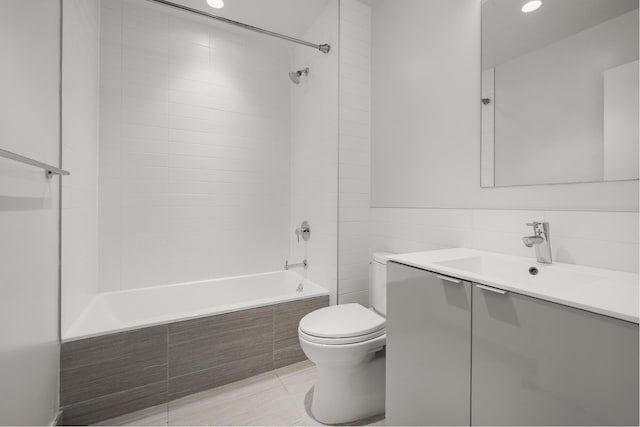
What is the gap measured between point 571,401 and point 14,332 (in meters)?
1.65

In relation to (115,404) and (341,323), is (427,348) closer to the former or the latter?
(341,323)

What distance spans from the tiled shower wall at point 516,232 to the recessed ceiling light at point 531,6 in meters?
0.91

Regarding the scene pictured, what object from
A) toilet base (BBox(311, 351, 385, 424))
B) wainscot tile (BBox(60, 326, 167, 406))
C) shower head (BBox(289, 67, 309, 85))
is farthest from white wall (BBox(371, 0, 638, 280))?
wainscot tile (BBox(60, 326, 167, 406))

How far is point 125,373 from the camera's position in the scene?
144 cm

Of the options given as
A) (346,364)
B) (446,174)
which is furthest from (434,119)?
(346,364)

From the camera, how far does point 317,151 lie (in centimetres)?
228

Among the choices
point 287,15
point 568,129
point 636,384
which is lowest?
point 636,384

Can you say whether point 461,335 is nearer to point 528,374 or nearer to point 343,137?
point 528,374

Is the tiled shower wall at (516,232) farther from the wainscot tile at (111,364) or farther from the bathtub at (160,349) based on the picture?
the wainscot tile at (111,364)

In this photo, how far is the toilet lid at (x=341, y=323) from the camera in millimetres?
1351

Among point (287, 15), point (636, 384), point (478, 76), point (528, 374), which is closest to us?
point (636, 384)

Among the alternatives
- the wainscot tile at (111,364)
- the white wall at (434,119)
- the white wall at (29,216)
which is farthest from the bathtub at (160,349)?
the white wall at (434,119)

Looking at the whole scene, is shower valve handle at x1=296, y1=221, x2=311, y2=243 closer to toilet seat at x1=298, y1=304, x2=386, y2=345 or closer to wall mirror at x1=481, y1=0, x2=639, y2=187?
toilet seat at x1=298, y1=304, x2=386, y2=345

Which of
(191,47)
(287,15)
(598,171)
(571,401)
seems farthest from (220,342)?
(287,15)
